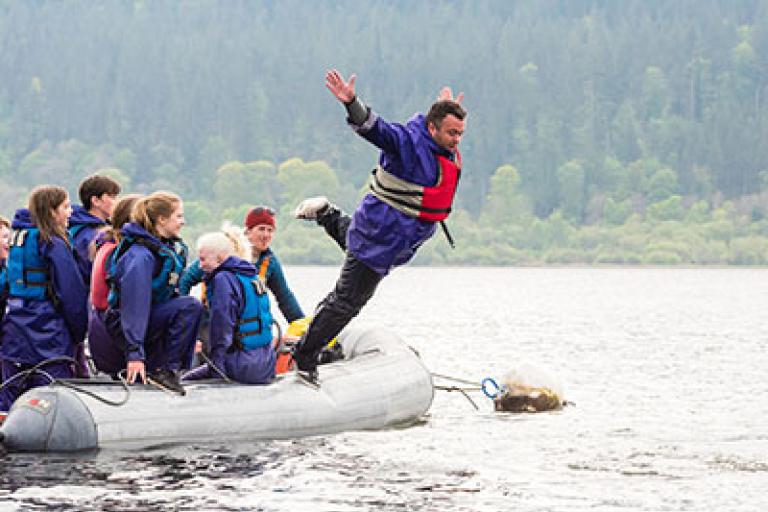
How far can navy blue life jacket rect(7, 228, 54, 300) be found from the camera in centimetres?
978

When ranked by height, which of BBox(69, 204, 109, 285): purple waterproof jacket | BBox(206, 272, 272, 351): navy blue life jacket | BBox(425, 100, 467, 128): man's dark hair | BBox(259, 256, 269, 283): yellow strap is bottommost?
BBox(206, 272, 272, 351): navy blue life jacket

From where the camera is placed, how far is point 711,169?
120 m

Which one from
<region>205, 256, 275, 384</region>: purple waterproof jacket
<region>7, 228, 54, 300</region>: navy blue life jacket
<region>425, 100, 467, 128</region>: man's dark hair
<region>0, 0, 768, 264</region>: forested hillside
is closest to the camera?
<region>7, 228, 54, 300</region>: navy blue life jacket

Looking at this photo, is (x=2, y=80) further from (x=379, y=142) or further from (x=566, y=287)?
(x=379, y=142)

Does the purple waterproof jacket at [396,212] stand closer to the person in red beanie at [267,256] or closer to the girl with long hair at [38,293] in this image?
the person in red beanie at [267,256]

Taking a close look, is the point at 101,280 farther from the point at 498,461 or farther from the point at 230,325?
the point at 498,461

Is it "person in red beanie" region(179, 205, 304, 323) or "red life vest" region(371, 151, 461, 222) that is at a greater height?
"red life vest" region(371, 151, 461, 222)

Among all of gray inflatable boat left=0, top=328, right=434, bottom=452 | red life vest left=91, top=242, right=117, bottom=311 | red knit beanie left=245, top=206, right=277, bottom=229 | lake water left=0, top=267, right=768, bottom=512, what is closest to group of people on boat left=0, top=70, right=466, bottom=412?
red life vest left=91, top=242, right=117, bottom=311

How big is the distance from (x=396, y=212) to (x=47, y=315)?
2.55 metres

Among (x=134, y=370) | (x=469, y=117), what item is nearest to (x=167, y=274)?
(x=134, y=370)

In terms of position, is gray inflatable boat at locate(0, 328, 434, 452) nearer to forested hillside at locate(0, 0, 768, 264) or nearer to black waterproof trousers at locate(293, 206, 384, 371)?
black waterproof trousers at locate(293, 206, 384, 371)

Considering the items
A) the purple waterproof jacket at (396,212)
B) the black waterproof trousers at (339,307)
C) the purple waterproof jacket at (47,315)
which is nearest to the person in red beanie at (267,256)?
the black waterproof trousers at (339,307)

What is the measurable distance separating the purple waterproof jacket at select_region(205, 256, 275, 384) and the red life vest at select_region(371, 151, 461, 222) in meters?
1.10

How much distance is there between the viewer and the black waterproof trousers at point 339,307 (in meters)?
11.0
